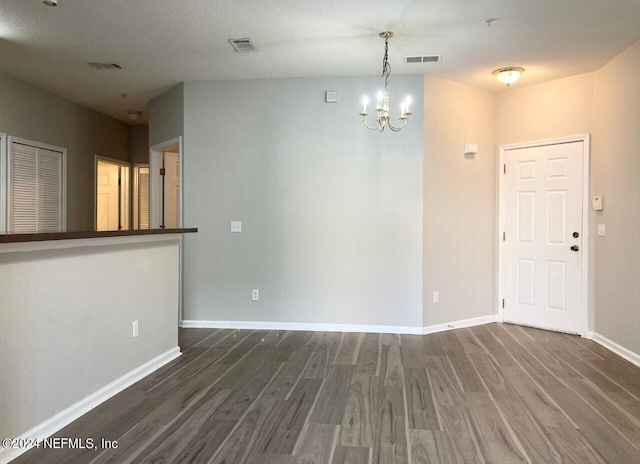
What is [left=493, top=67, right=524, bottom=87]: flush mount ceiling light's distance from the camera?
4234 mm

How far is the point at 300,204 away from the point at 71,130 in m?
3.40

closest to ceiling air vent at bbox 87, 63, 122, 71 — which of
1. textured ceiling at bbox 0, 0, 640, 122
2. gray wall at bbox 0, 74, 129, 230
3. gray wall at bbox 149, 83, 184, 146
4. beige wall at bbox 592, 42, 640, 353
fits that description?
textured ceiling at bbox 0, 0, 640, 122

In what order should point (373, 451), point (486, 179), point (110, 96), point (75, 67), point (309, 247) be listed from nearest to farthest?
point (373, 451)
point (75, 67)
point (309, 247)
point (486, 179)
point (110, 96)

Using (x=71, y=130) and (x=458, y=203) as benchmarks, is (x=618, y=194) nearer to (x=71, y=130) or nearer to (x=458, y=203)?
(x=458, y=203)

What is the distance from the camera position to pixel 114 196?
22.6 ft

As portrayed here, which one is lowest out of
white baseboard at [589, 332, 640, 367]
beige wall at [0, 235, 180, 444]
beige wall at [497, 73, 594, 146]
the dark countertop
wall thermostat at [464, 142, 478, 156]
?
white baseboard at [589, 332, 640, 367]

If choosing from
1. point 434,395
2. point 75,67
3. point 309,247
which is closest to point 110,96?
point 75,67

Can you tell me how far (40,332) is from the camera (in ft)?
7.37

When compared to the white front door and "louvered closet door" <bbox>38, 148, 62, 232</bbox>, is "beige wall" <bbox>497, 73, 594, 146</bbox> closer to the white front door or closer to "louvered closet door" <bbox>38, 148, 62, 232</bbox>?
the white front door

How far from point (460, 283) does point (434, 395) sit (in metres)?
2.13

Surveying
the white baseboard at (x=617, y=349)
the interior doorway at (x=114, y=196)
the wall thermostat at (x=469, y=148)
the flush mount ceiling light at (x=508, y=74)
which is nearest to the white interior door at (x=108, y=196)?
the interior doorway at (x=114, y=196)

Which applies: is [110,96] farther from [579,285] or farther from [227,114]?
[579,285]

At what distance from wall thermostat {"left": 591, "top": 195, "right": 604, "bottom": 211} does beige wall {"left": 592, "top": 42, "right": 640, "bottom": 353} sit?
5cm

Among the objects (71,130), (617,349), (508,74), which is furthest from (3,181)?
(617,349)
